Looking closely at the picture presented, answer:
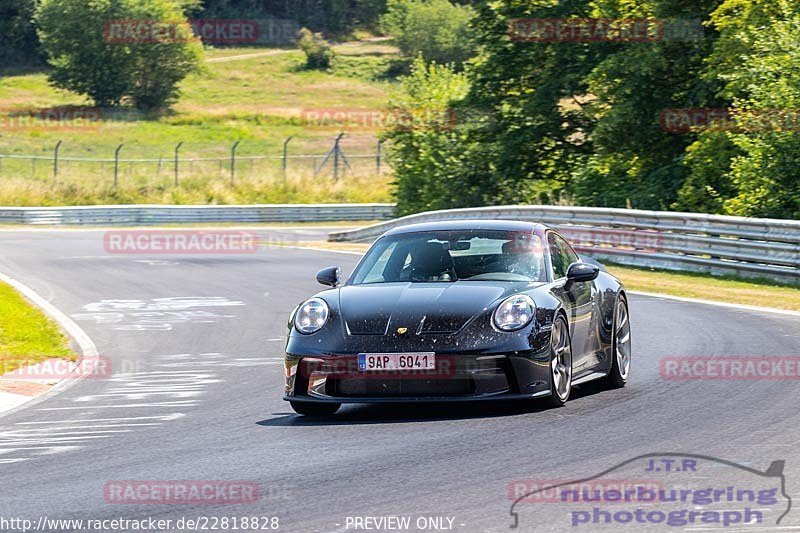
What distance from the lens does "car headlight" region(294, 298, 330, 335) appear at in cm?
978

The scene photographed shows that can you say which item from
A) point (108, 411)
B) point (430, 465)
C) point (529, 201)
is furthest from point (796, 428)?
point (529, 201)

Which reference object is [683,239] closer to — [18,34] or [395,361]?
[395,361]

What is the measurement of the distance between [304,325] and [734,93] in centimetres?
1984

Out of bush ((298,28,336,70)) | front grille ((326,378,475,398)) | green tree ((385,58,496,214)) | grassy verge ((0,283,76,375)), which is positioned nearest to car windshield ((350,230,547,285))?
front grille ((326,378,475,398))

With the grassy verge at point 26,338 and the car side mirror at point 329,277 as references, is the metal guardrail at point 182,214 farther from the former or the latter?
the car side mirror at point 329,277

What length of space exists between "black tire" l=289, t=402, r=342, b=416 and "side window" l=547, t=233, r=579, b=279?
204 centimetres

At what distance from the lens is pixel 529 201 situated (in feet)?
115

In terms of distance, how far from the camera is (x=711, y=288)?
2112 cm

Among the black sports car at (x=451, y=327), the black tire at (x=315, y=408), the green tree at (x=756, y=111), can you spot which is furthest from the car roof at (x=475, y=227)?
the green tree at (x=756, y=111)

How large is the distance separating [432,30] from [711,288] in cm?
10069

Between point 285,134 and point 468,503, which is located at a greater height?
point 468,503

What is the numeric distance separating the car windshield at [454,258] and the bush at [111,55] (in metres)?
85.0

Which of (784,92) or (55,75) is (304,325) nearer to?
(784,92)

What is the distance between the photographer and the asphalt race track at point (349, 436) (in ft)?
22.5
